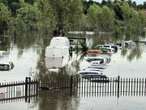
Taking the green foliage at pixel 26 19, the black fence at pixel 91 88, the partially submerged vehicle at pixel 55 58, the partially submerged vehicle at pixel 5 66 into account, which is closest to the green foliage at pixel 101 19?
the green foliage at pixel 26 19

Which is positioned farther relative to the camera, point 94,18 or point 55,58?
point 94,18

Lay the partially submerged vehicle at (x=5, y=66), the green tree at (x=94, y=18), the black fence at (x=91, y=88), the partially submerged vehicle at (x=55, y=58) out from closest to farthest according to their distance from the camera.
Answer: the black fence at (x=91, y=88), the partially submerged vehicle at (x=5, y=66), the partially submerged vehicle at (x=55, y=58), the green tree at (x=94, y=18)

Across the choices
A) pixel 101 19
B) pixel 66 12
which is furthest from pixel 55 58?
pixel 101 19

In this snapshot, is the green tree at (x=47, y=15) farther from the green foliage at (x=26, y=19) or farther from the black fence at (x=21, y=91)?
the black fence at (x=21, y=91)

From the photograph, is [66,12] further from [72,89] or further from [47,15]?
[72,89]

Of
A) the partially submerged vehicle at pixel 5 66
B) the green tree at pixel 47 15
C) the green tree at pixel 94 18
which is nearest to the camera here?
the partially submerged vehicle at pixel 5 66

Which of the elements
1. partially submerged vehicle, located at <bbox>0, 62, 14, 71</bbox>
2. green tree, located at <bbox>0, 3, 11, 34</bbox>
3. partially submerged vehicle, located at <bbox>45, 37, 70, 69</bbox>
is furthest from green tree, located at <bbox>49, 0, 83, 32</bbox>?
partially submerged vehicle, located at <bbox>0, 62, 14, 71</bbox>

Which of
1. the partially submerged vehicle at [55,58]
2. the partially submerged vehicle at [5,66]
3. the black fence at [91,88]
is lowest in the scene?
the black fence at [91,88]

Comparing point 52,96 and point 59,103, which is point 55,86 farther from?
point 59,103

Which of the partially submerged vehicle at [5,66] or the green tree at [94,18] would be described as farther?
the green tree at [94,18]

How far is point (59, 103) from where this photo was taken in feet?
81.5

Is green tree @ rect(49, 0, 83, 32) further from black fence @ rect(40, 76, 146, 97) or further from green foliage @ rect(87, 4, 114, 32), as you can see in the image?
black fence @ rect(40, 76, 146, 97)

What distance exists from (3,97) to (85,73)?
13.3 metres

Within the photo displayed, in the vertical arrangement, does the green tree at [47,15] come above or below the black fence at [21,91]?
above
